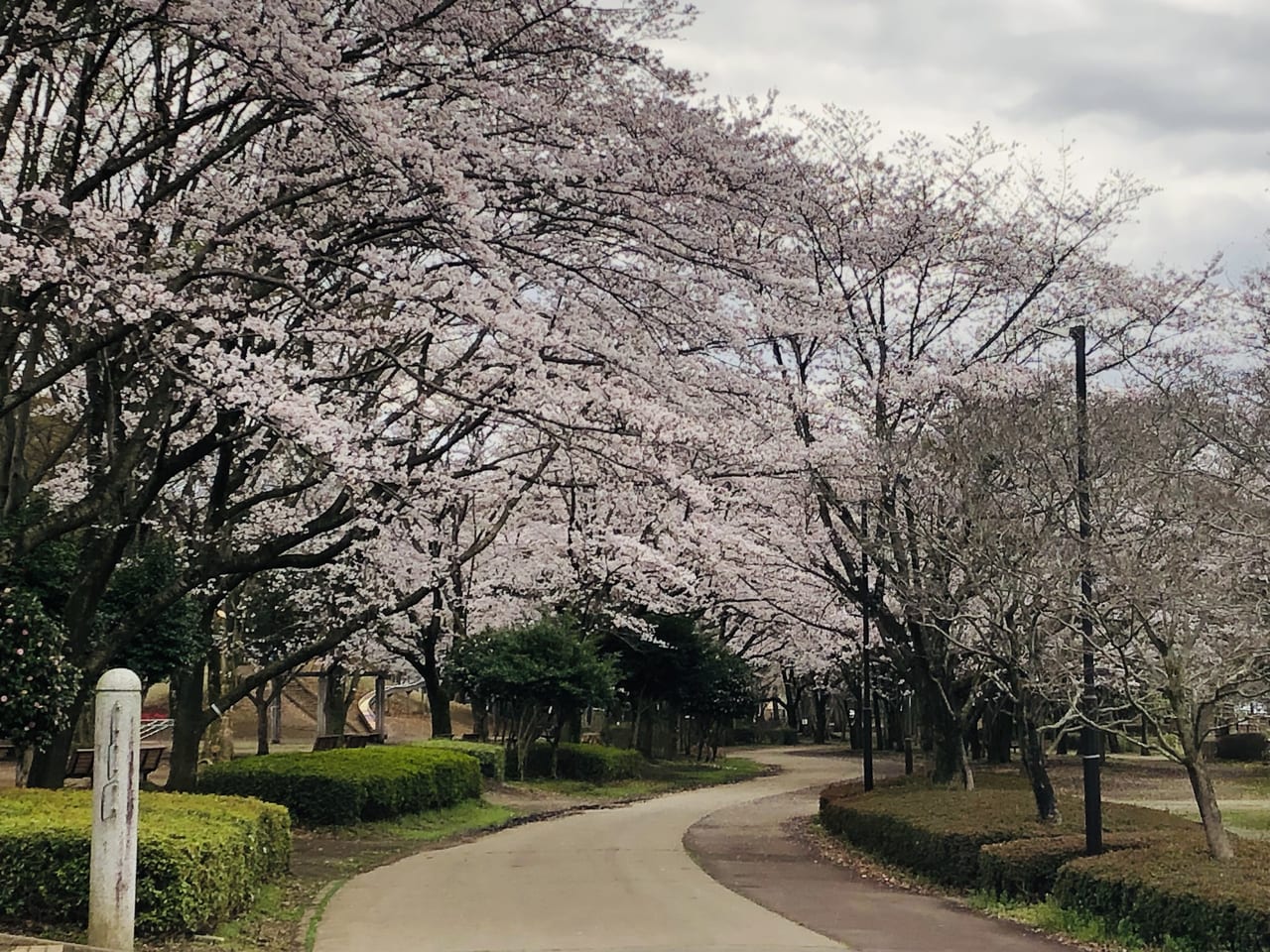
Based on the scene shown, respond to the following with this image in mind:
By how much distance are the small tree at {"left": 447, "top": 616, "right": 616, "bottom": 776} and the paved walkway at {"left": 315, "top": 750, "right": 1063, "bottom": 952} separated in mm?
8336

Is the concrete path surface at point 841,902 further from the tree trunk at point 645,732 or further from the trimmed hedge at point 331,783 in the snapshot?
the tree trunk at point 645,732

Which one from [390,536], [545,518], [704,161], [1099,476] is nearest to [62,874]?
[704,161]

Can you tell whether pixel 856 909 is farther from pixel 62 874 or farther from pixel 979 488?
pixel 62 874

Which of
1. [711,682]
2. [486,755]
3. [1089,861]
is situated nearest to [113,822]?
[1089,861]

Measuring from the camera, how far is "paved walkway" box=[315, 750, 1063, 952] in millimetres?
9992

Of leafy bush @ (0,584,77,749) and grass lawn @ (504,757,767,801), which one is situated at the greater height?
leafy bush @ (0,584,77,749)

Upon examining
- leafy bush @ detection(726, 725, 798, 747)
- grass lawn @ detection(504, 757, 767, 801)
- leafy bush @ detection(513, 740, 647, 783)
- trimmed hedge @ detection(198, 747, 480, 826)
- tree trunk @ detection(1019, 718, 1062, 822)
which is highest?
tree trunk @ detection(1019, 718, 1062, 822)

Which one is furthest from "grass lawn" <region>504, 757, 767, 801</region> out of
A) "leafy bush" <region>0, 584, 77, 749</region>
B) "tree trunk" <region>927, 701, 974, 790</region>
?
"leafy bush" <region>0, 584, 77, 749</region>

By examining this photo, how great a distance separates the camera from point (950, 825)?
1438 cm

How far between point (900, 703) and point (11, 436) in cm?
3434

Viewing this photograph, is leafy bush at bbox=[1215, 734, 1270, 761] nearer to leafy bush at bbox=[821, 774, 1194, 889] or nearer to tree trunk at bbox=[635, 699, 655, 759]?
tree trunk at bbox=[635, 699, 655, 759]

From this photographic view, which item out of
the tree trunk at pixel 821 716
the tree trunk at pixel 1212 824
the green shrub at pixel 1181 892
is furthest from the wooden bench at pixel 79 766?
the tree trunk at pixel 821 716

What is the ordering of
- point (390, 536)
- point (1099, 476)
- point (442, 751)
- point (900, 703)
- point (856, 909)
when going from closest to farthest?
point (856, 909), point (1099, 476), point (390, 536), point (442, 751), point (900, 703)

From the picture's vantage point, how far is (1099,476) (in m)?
13.3
